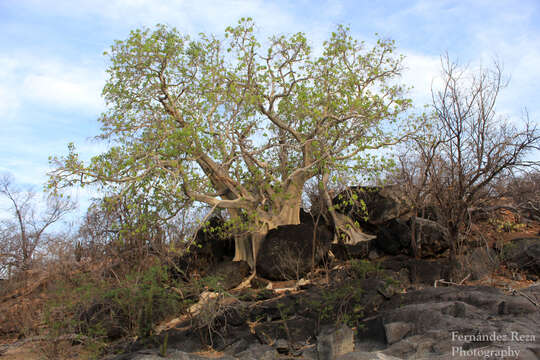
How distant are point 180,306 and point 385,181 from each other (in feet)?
27.9

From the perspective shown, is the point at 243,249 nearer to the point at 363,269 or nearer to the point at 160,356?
the point at 363,269

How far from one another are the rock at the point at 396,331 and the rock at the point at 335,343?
2.57ft

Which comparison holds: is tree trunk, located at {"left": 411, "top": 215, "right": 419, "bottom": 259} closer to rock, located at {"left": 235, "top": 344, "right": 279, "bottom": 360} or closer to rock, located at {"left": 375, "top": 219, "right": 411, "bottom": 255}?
rock, located at {"left": 375, "top": 219, "right": 411, "bottom": 255}

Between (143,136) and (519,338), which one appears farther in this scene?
(143,136)

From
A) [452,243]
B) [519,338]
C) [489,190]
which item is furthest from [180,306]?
[489,190]

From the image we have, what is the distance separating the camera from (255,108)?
14891mm

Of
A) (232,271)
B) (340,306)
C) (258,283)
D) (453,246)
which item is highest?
(453,246)

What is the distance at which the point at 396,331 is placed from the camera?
8141 mm

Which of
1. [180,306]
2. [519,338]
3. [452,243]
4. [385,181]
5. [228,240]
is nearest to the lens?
[519,338]

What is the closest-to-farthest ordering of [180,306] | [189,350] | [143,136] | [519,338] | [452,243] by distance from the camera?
[519,338], [189,350], [180,306], [452,243], [143,136]

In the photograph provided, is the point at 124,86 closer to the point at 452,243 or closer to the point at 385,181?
the point at 385,181

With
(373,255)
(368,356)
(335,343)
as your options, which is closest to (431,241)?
(373,255)

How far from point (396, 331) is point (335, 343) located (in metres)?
1.21

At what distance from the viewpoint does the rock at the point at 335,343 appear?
8281 millimetres
